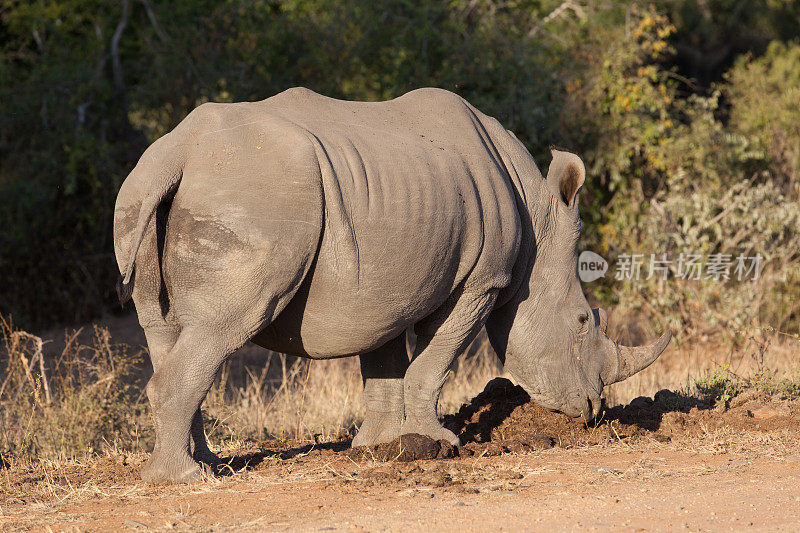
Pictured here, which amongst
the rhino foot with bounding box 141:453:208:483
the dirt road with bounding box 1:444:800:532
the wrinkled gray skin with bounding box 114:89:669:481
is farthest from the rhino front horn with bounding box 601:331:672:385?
the rhino foot with bounding box 141:453:208:483

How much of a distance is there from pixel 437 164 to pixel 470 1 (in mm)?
9222

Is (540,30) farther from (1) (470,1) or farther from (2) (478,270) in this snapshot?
(2) (478,270)

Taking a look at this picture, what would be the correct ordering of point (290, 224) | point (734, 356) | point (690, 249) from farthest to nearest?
point (690, 249)
point (734, 356)
point (290, 224)

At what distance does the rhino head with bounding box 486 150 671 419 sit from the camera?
5605 mm

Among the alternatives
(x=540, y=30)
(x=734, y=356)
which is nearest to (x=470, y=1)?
(x=540, y=30)

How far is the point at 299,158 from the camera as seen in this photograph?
439cm

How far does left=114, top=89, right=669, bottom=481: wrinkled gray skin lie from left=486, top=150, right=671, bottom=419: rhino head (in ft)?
0.44

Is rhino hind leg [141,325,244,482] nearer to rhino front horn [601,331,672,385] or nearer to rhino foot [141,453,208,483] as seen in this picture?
rhino foot [141,453,208,483]

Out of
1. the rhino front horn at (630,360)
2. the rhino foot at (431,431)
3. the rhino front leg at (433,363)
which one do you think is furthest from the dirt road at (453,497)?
the rhino front horn at (630,360)

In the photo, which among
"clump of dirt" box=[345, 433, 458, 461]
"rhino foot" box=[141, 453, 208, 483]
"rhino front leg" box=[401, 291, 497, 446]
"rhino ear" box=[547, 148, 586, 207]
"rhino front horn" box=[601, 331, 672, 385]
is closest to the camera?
"rhino foot" box=[141, 453, 208, 483]

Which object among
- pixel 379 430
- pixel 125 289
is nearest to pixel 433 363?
pixel 379 430

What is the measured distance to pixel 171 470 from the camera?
4.50 m

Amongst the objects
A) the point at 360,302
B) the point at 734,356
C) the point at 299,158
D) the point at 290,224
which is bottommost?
the point at 734,356

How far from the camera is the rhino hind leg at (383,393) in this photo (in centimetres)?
561
